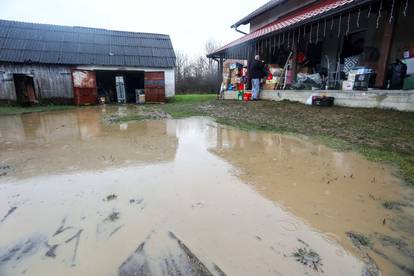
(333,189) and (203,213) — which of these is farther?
(333,189)

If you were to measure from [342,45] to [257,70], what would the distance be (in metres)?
3.29

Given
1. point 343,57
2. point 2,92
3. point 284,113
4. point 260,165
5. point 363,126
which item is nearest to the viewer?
point 260,165

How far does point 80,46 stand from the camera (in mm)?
13523

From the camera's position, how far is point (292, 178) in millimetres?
2742

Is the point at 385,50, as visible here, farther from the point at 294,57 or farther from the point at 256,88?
the point at 256,88

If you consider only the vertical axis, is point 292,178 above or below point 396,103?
below

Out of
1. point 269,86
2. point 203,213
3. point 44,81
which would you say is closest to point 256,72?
point 269,86

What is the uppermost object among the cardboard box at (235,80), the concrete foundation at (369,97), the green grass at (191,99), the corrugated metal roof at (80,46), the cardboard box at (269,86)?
the corrugated metal roof at (80,46)

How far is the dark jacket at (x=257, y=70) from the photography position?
30.1 ft

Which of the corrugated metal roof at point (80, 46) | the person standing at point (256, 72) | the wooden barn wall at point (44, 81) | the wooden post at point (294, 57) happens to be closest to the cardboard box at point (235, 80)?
the person standing at point (256, 72)

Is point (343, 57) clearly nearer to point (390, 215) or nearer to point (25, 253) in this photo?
point (390, 215)

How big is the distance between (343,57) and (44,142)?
1001 centimetres

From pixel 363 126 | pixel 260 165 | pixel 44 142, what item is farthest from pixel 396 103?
pixel 44 142

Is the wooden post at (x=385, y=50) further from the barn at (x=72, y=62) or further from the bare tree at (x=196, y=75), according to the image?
the bare tree at (x=196, y=75)
